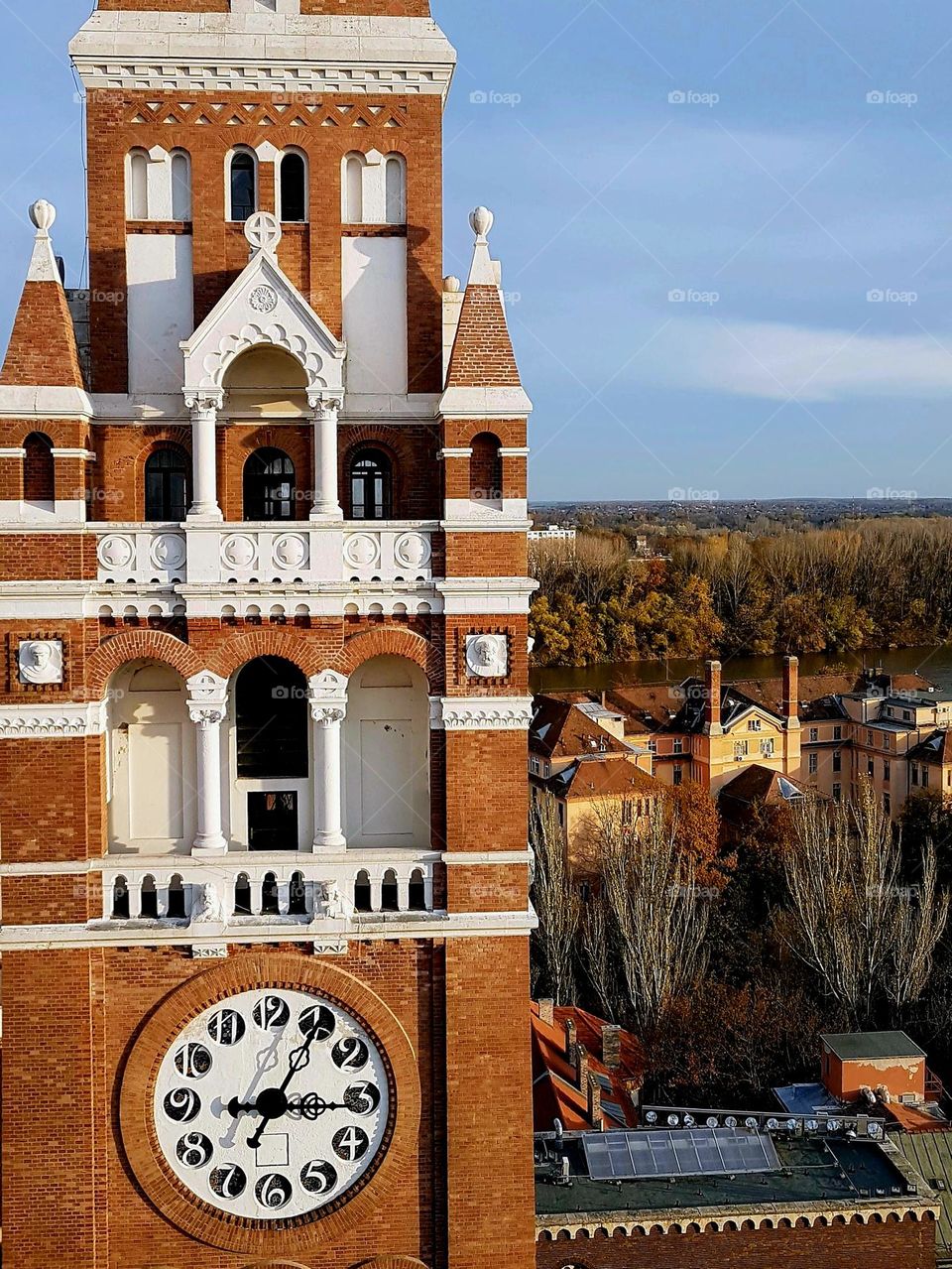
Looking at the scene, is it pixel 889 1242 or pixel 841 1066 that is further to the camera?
pixel 841 1066

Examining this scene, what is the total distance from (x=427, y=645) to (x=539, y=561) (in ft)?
322

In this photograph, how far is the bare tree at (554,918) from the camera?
52.0 metres

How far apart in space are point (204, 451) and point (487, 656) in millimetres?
4367

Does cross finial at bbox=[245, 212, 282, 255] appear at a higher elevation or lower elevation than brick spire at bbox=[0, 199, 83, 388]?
higher

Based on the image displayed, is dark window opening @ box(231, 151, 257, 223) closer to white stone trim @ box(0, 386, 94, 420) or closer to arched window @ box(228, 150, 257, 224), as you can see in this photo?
arched window @ box(228, 150, 257, 224)

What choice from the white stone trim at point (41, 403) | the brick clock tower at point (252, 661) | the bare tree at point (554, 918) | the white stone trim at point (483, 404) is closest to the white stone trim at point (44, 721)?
the brick clock tower at point (252, 661)

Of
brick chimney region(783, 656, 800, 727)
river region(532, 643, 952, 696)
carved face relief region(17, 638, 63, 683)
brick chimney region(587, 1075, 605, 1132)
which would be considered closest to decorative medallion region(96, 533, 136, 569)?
carved face relief region(17, 638, 63, 683)

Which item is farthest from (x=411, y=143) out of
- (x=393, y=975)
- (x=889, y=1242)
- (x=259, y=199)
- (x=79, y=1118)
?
(x=889, y=1242)

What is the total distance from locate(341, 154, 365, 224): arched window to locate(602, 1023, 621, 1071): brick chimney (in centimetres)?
3157

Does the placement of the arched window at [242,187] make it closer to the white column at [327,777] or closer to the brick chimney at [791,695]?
the white column at [327,777]

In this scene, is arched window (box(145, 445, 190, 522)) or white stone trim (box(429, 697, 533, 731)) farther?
arched window (box(145, 445, 190, 522))

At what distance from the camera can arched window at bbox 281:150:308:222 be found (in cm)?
1722

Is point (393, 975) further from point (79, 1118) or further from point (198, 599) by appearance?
point (198, 599)

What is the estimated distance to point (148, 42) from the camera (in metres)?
16.6
